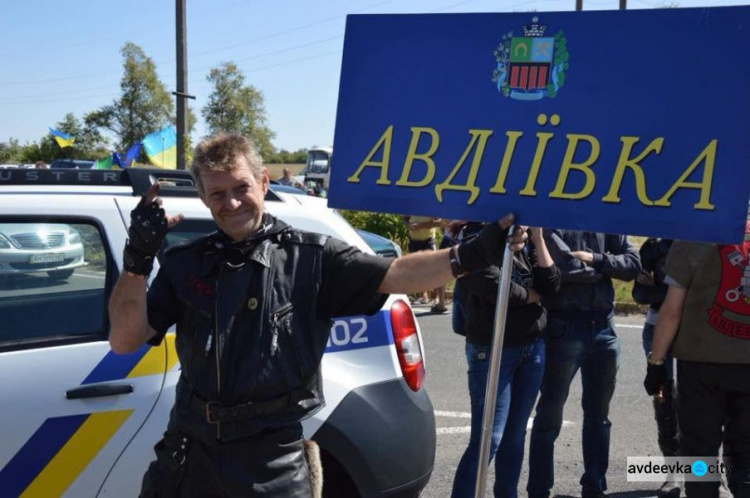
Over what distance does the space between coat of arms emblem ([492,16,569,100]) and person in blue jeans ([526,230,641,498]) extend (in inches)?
70.8

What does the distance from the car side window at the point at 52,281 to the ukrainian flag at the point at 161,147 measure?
10779 mm

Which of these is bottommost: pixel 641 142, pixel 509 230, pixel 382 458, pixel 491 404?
pixel 382 458

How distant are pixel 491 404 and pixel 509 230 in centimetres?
56

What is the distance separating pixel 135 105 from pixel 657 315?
4746 cm

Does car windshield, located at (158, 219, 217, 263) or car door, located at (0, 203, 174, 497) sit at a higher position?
car windshield, located at (158, 219, 217, 263)

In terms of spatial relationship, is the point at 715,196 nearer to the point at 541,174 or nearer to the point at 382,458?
the point at 541,174

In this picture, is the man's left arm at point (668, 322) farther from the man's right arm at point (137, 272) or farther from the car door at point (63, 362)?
the man's right arm at point (137, 272)

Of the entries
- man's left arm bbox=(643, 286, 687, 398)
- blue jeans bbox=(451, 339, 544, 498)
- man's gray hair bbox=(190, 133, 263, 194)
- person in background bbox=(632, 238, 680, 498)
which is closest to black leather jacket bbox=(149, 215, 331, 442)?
man's gray hair bbox=(190, 133, 263, 194)

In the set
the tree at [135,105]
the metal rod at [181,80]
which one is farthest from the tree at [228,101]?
the metal rod at [181,80]

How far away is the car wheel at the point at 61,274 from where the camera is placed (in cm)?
312

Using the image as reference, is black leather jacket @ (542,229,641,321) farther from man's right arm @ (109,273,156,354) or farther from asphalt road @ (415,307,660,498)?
man's right arm @ (109,273,156,354)

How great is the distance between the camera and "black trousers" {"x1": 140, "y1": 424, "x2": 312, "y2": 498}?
227cm

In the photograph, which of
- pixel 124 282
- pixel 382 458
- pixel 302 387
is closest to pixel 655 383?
pixel 382 458

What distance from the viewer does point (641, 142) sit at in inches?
89.6
